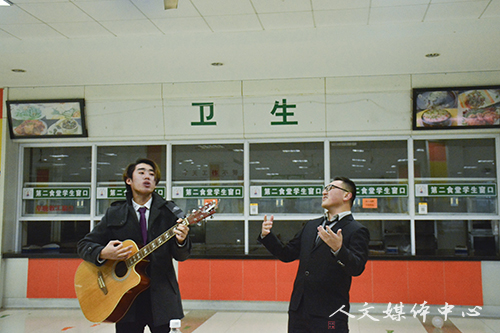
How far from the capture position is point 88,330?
5.45 meters

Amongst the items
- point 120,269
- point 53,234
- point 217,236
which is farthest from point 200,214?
point 53,234

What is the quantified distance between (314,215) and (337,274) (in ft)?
12.2

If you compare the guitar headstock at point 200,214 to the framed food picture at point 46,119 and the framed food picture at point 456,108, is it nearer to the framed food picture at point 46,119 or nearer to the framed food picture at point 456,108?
the framed food picture at point 456,108

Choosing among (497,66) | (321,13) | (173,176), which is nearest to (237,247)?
(173,176)

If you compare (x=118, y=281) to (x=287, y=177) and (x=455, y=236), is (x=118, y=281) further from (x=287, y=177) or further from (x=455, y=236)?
(x=455, y=236)

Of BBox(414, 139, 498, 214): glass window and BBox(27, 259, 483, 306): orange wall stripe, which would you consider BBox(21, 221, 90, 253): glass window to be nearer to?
BBox(27, 259, 483, 306): orange wall stripe

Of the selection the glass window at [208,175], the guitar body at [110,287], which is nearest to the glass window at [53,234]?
the glass window at [208,175]

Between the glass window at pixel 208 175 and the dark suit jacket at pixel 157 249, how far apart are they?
3.67 m

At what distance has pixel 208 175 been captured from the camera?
6.90 m

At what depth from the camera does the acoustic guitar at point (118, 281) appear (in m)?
2.86

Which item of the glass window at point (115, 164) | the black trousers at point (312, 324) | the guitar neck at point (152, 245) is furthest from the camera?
the glass window at point (115, 164)

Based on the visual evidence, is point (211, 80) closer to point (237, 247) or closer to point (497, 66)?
point (237, 247)

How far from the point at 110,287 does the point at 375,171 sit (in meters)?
4.54

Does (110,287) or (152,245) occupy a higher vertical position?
(152,245)
